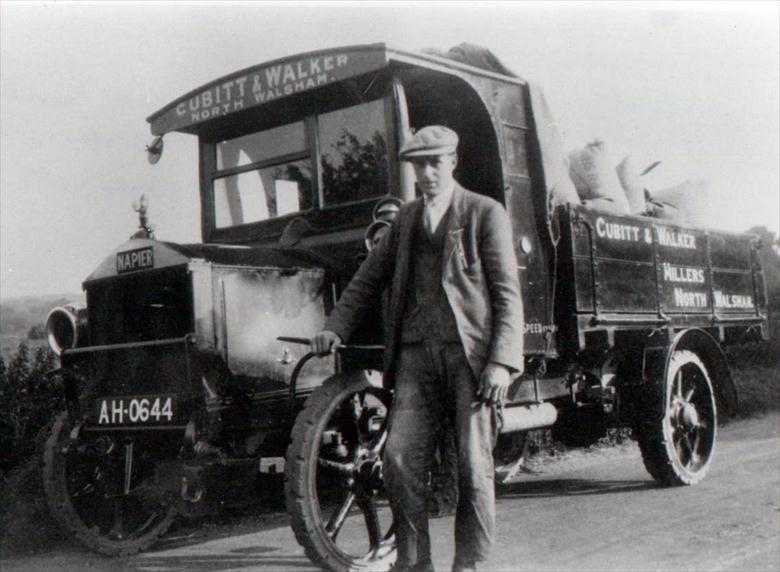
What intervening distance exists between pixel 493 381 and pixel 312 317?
1.79 m

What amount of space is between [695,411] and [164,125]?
433cm

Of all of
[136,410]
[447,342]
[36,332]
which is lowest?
[136,410]

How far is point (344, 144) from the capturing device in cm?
528

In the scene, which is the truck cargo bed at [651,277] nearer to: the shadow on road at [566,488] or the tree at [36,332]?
the shadow on road at [566,488]

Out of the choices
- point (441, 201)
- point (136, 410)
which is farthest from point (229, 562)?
point (441, 201)

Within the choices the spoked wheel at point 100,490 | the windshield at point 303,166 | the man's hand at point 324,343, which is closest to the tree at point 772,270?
the windshield at point 303,166

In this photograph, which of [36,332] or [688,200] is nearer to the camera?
[36,332]

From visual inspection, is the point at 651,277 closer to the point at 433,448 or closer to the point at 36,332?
the point at 433,448

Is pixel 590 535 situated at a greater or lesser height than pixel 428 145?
lesser

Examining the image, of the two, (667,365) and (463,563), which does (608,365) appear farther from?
(463,563)

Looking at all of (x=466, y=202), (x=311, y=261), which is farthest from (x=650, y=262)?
(x=466, y=202)

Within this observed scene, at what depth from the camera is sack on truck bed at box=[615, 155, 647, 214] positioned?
752cm

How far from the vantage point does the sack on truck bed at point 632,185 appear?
752cm

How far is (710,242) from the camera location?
7219 millimetres
